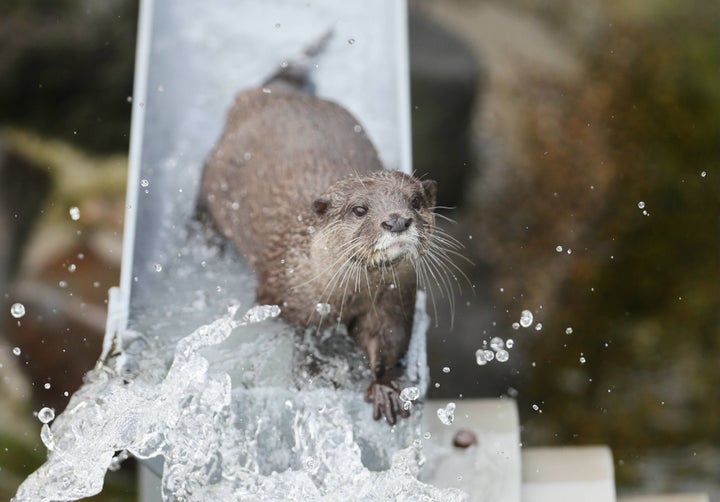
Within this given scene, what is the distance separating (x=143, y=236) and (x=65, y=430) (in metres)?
0.71

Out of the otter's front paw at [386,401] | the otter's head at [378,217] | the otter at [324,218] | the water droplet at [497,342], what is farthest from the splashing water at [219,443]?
the water droplet at [497,342]

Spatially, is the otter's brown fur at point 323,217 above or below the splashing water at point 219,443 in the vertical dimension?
above

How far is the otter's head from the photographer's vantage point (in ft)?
7.87

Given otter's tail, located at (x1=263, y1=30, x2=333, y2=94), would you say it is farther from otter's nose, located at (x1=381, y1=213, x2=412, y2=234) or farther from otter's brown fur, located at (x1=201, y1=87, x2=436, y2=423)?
otter's nose, located at (x1=381, y1=213, x2=412, y2=234)

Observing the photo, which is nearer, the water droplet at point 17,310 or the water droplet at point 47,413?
the water droplet at point 47,413

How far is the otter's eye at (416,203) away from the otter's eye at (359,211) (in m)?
0.12

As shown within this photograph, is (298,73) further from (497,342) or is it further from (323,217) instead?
(497,342)

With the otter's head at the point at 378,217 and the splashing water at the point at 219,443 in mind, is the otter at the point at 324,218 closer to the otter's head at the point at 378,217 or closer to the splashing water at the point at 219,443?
the otter's head at the point at 378,217

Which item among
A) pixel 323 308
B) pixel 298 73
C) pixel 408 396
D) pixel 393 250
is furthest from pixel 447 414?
pixel 298 73

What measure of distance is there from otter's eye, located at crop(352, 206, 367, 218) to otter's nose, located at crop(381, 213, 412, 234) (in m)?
0.13

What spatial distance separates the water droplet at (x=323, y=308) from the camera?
2736mm

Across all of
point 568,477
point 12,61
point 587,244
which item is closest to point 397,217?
point 568,477

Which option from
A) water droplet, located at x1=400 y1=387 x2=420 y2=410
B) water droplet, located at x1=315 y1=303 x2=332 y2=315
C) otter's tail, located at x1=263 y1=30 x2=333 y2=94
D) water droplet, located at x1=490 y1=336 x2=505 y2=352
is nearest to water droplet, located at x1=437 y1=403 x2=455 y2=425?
water droplet, located at x1=400 y1=387 x2=420 y2=410

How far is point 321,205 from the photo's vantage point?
261cm
